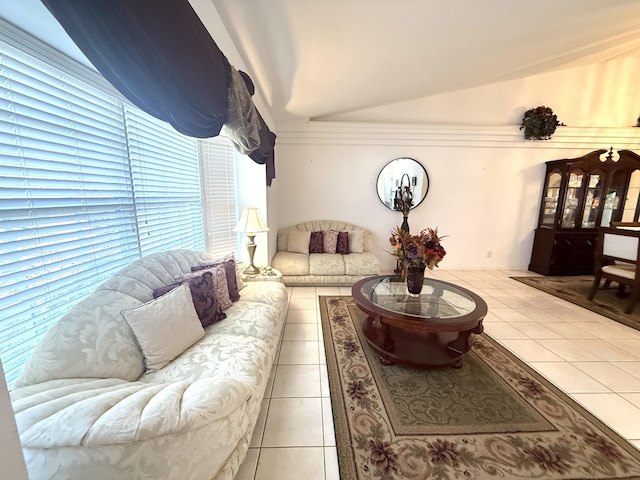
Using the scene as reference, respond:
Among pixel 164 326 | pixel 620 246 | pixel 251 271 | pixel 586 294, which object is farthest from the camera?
pixel 586 294

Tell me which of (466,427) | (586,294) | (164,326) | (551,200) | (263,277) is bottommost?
(466,427)

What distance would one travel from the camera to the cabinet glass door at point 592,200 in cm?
395

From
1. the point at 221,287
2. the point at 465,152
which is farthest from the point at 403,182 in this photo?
the point at 221,287

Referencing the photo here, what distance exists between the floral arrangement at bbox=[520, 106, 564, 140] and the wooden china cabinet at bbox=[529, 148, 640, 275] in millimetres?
514

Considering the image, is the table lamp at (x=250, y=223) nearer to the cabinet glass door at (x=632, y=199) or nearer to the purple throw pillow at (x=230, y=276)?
the purple throw pillow at (x=230, y=276)

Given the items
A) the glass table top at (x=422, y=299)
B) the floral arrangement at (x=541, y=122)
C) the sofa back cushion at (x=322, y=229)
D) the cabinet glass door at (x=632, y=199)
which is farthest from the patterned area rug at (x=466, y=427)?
the cabinet glass door at (x=632, y=199)

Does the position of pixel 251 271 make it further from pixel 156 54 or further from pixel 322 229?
pixel 156 54

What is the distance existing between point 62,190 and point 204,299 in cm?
97

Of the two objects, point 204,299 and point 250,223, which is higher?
point 250,223

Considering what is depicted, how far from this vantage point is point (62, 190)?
131cm

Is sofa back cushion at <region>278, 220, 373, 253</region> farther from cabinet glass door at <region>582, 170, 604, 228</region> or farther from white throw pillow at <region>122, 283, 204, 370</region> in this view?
cabinet glass door at <region>582, 170, 604, 228</region>

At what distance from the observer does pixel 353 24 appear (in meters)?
1.79

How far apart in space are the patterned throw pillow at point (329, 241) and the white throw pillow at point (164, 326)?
2634 mm

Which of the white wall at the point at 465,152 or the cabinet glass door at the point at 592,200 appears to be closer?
the cabinet glass door at the point at 592,200
